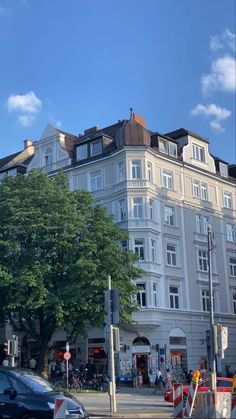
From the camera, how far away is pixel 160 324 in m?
44.9

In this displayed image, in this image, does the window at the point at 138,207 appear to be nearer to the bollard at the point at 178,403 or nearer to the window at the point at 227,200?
the window at the point at 227,200

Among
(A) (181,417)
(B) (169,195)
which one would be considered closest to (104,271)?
(B) (169,195)

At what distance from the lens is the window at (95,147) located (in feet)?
166

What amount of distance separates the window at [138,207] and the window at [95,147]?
649cm

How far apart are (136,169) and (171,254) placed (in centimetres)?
771

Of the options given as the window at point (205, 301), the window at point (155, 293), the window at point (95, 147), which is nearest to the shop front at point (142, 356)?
the window at point (155, 293)

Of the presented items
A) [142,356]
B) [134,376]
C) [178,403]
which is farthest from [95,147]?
[178,403]

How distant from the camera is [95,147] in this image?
51031 millimetres

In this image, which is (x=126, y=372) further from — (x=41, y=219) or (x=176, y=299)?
(x=41, y=219)

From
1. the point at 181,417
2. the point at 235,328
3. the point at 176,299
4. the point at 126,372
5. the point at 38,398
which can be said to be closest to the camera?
the point at 38,398

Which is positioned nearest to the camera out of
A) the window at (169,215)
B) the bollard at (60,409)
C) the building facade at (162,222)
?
the bollard at (60,409)

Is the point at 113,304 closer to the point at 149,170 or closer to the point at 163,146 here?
the point at 149,170

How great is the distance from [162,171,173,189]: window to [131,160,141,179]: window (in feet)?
10.3

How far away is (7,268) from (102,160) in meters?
17.1
